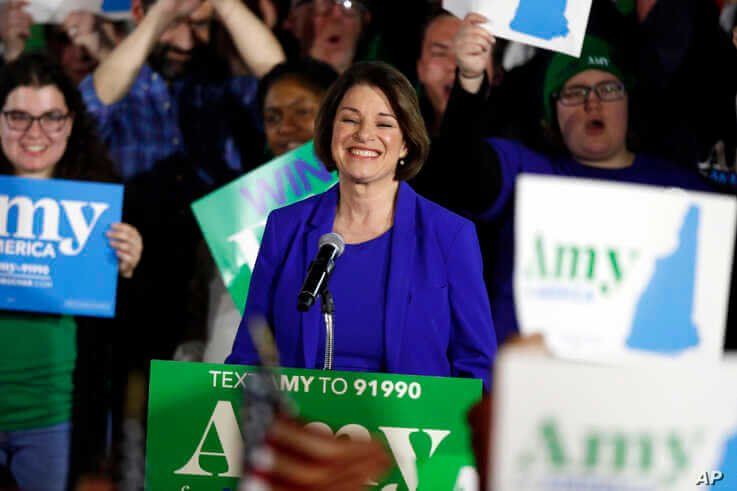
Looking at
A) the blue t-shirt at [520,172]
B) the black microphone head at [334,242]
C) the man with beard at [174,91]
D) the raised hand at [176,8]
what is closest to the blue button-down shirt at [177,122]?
the man with beard at [174,91]

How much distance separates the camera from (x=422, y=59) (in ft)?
13.1

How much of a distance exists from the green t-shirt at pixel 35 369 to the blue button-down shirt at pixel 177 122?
0.67m

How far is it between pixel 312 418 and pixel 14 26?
254 cm

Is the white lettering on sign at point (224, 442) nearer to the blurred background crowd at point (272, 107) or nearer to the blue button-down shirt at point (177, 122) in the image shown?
the blurred background crowd at point (272, 107)

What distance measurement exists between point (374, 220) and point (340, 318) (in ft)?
1.16

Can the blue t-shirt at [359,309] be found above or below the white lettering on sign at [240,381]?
above

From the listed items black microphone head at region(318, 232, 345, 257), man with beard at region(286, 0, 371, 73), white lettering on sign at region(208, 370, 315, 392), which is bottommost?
white lettering on sign at region(208, 370, 315, 392)

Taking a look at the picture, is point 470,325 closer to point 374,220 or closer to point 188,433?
point 374,220

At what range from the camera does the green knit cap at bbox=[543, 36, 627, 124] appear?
397 cm

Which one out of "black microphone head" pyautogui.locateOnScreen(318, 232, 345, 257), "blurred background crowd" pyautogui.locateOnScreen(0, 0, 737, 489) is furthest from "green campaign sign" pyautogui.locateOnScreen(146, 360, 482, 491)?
"blurred background crowd" pyautogui.locateOnScreen(0, 0, 737, 489)

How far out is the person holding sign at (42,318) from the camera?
4039 mm

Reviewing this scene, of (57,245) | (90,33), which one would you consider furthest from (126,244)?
(90,33)

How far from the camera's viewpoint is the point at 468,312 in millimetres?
3197

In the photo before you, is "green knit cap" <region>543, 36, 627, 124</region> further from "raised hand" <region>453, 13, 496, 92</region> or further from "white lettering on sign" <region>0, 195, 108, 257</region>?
"white lettering on sign" <region>0, 195, 108, 257</region>
